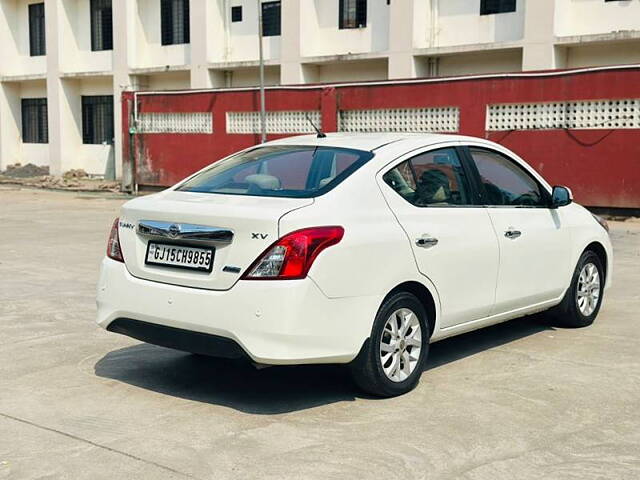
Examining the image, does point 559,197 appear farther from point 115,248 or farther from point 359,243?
point 115,248

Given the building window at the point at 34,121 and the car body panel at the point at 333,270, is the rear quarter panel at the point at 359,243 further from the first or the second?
the building window at the point at 34,121

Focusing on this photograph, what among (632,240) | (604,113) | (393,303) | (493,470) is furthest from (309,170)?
(604,113)

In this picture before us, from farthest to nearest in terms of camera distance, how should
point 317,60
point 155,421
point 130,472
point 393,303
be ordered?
point 317,60 → point 393,303 → point 155,421 → point 130,472

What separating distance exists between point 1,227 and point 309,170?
12.2 metres

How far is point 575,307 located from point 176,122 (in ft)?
65.1

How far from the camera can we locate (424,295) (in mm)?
5832

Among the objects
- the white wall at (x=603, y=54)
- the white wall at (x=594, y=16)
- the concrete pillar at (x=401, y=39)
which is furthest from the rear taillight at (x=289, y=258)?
the concrete pillar at (x=401, y=39)

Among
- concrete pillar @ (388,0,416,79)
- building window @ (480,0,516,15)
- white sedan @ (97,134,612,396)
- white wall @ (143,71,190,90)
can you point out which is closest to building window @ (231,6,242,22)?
white wall @ (143,71,190,90)

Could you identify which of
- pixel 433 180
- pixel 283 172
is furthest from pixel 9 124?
pixel 433 180

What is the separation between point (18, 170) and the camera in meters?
35.8

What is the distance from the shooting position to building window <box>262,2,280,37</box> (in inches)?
1127

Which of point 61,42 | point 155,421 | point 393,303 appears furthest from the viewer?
point 61,42

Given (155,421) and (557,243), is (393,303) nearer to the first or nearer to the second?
(155,421)

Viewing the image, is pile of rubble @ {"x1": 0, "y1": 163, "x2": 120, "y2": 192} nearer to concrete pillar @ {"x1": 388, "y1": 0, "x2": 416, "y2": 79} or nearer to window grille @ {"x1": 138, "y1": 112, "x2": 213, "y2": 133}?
window grille @ {"x1": 138, "y1": 112, "x2": 213, "y2": 133}
